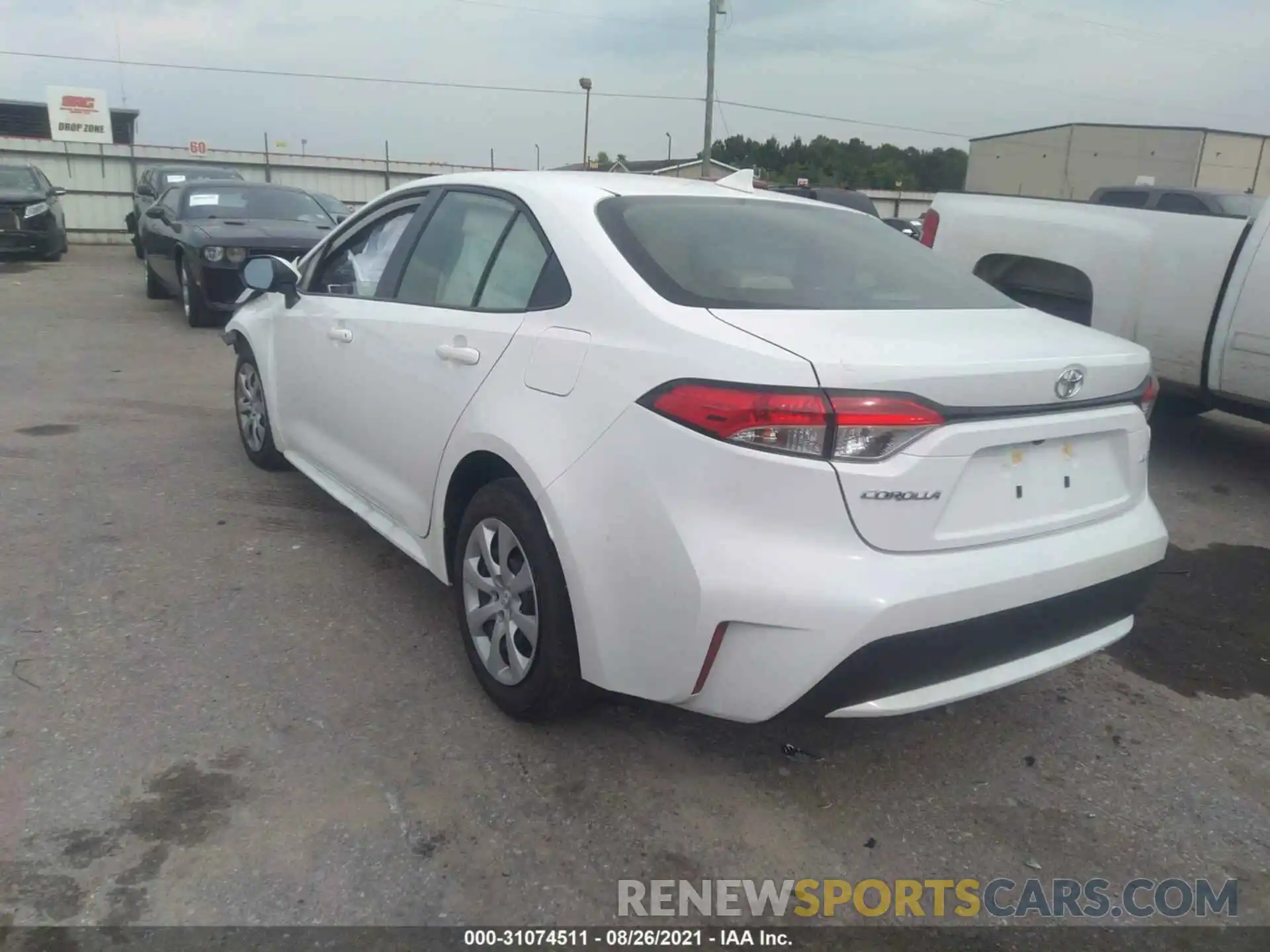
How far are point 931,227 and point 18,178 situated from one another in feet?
48.3

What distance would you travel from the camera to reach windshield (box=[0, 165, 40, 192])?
1547 centimetres

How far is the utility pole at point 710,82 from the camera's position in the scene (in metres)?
23.4

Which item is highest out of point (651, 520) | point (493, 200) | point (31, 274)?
point (493, 200)

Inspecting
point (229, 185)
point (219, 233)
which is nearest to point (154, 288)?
point (229, 185)

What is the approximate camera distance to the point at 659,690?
2521 millimetres

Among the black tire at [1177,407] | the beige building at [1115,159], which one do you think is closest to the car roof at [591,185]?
the black tire at [1177,407]

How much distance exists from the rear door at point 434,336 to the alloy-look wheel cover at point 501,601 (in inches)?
14.4

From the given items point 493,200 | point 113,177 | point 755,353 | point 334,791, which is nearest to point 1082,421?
point 755,353

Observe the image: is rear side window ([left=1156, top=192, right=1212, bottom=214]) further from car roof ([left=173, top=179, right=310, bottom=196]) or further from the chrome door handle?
the chrome door handle

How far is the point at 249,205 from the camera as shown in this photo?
35.3ft

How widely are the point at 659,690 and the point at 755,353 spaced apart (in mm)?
872

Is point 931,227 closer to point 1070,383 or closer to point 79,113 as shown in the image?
point 1070,383

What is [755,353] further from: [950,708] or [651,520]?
[950,708]

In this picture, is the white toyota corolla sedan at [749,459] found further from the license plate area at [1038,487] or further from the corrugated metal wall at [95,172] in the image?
the corrugated metal wall at [95,172]
